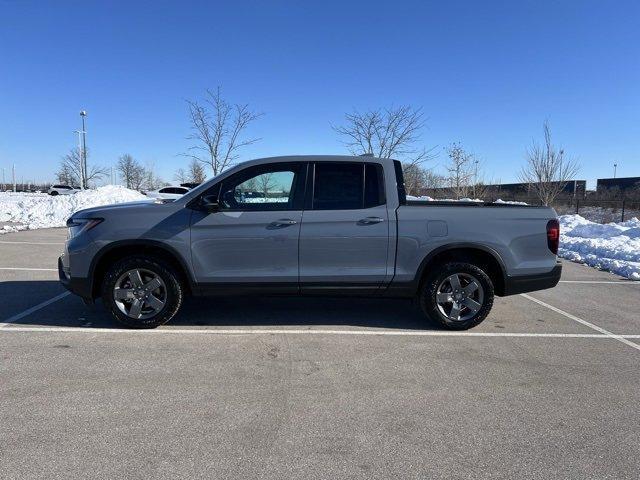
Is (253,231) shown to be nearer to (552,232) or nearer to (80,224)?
(80,224)

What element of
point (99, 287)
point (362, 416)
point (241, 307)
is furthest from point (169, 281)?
point (362, 416)

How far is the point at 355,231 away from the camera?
4910 millimetres

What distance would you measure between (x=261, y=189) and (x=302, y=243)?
2.54ft

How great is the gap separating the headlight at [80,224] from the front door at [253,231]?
3.56 feet

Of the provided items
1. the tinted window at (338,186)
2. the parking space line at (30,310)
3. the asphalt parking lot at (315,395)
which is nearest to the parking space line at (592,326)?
the asphalt parking lot at (315,395)

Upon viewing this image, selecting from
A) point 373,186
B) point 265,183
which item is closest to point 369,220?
point 373,186

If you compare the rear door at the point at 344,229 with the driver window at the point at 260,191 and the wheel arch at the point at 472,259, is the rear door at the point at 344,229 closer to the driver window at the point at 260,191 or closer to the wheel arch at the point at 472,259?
the driver window at the point at 260,191

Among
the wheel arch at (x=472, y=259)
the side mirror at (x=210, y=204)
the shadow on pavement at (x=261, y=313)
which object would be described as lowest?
the shadow on pavement at (x=261, y=313)

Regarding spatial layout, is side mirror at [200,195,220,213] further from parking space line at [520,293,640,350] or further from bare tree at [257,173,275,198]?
parking space line at [520,293,640,350]

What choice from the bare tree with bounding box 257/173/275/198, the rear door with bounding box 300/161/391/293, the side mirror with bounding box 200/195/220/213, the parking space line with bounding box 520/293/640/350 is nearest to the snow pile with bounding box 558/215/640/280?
the parking space line with bounding box 520/293/640/350

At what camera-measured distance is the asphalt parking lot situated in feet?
8.81

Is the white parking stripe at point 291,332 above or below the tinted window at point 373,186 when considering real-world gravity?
below

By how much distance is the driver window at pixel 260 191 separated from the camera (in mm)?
4965

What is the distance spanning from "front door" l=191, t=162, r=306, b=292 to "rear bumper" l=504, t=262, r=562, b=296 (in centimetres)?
245
